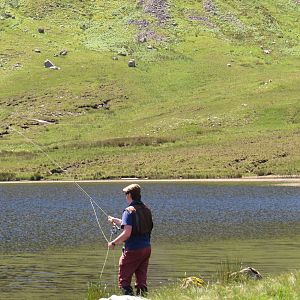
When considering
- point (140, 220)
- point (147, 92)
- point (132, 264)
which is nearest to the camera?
point (140, 220)

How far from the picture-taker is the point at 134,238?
70.1ft

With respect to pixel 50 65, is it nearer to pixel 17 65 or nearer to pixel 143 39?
pixel 17 65

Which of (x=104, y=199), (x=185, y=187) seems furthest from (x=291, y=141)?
(x=104, y=199)

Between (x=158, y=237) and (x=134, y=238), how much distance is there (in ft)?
78.1

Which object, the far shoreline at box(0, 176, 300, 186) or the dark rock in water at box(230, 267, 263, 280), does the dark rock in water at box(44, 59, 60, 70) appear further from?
the dark rock in water at box(230, 267, 263, 280)

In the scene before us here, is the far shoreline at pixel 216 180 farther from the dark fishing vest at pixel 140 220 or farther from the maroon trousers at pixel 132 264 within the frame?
the dark fishing vest at pixel 140 220

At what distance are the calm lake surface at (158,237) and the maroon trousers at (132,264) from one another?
17.3 ft

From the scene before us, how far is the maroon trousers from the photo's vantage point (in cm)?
2159

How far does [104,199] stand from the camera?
74.6 meters

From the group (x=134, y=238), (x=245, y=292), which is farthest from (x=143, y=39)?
(x=245, y=292)

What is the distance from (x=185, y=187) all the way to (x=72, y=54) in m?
85.5

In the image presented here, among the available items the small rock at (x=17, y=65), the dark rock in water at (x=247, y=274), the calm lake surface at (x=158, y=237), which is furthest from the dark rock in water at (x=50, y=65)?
the dark rock in water at (x=247, y=274)

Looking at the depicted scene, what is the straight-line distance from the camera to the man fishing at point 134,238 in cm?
2105

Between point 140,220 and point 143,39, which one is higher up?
point 140,220
